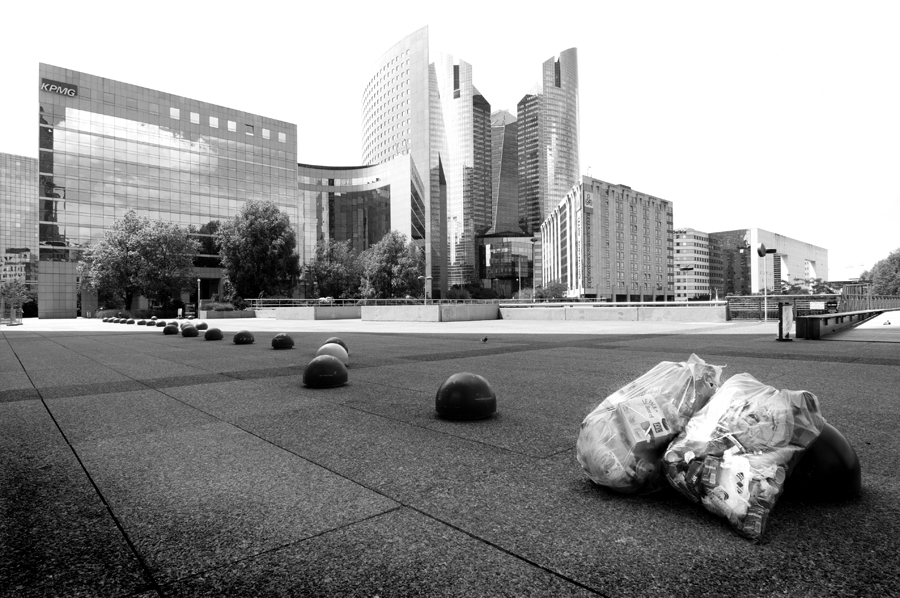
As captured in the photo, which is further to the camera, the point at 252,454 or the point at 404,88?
the point at 404,88

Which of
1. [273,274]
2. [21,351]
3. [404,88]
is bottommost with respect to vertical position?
[21,351]

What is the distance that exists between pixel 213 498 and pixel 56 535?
820mm

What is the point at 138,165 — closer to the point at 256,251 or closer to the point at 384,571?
the point at 256,251

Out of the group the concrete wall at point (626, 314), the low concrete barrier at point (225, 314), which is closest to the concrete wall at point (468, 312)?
the concrete wall at point (626, 314)

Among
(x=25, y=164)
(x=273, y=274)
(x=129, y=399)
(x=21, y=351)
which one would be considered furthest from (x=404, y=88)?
(x=129, y=399)

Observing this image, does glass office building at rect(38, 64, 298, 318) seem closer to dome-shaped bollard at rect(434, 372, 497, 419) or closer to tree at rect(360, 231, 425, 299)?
tree at rect(360, 231, 425, 299)

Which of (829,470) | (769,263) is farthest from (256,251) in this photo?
(769,263)

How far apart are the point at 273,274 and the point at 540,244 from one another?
472 ft

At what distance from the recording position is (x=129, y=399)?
22.9 feet

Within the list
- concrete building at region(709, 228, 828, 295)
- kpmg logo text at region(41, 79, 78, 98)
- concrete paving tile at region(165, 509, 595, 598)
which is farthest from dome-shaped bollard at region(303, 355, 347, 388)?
concrete building at region(709, 228, 828, 295)

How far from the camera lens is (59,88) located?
2756 inches

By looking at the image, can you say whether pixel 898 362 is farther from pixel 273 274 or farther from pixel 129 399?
pixel 273 274

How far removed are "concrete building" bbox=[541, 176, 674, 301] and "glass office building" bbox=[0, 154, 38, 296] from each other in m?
133

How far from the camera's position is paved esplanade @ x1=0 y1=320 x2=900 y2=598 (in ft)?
7.30
